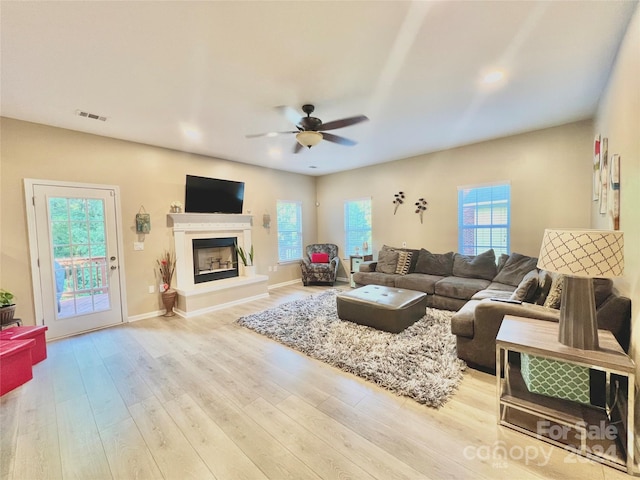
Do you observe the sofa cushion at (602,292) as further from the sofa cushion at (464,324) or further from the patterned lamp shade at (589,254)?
the sofa cushion at (464,324)

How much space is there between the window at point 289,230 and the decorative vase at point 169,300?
257 centimetres

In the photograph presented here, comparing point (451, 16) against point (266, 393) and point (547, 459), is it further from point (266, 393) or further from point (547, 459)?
point (266, 393)

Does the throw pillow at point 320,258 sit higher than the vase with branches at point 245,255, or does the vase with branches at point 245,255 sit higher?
the vase with branches at point 245,255

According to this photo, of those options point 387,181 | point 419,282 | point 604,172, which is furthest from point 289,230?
point 604,172

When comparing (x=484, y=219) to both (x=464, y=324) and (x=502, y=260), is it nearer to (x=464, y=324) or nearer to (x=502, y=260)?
(x=502, y=260)

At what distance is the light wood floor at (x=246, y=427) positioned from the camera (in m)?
1.55

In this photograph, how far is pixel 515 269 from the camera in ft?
13.0

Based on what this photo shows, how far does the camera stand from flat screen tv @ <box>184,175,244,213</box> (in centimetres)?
476

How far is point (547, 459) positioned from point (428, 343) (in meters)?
1.42

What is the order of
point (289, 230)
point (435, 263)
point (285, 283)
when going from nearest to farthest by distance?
1. point (435, 263)
2. point (285, 283)
3. point (289, 230)

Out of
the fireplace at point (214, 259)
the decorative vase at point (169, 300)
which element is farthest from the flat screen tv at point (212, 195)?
the decorative vase at point (169, 300)

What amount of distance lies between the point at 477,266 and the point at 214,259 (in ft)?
15.7

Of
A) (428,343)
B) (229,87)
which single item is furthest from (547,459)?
(229,87)

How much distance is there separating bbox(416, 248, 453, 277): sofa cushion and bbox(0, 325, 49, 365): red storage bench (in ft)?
17.5
